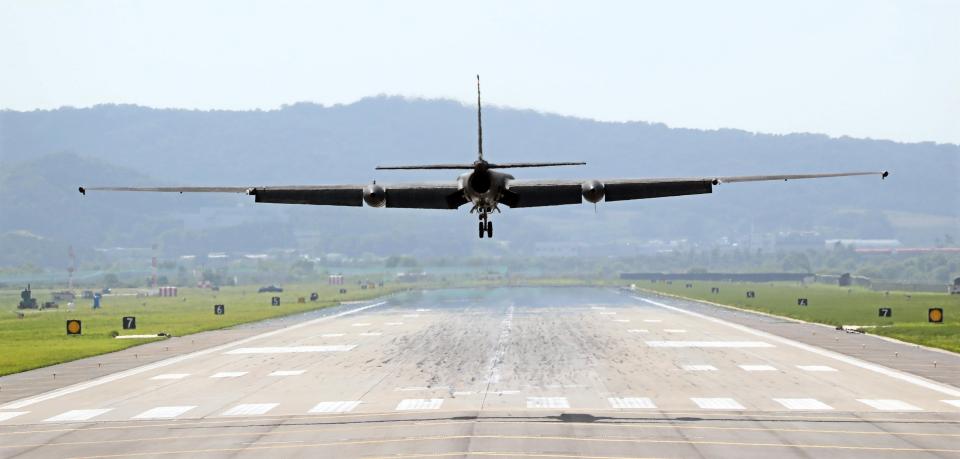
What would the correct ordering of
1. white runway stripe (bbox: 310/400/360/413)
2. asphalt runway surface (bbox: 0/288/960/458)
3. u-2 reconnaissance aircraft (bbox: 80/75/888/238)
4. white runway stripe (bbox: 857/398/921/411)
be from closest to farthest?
asphalt runway surface (bbox: 0/288/960/458), u-2 reconnaissance aircraft (bbox: 80/75/888/238), white runway stripe (bbox: 857/398/921/411), white runway stripe (bbox: 310/400/360/413)

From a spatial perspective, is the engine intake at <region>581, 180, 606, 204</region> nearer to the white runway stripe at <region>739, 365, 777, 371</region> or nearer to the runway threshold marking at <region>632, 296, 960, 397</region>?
the runway threshold marking at <region>632, 296, 960, 397</region>

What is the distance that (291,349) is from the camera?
235 ft

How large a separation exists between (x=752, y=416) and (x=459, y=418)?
10246 millimetres

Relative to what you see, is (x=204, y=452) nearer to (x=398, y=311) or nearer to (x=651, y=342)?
(x=651, y=342)

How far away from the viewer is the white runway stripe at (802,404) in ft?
132

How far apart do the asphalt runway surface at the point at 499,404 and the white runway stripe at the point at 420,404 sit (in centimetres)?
11

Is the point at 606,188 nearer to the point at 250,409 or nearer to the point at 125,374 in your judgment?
the point at 250,409

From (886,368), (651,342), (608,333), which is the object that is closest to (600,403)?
(886,368)

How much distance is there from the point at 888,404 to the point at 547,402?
12.8 m

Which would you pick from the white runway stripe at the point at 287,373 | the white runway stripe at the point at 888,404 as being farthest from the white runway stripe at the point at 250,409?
the white runway stripe at the point at 888,404

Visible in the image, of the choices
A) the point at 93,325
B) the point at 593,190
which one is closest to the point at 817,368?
the point at 593,190

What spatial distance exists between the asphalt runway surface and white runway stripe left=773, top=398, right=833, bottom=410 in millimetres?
147

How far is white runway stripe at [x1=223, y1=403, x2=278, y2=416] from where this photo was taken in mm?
40572

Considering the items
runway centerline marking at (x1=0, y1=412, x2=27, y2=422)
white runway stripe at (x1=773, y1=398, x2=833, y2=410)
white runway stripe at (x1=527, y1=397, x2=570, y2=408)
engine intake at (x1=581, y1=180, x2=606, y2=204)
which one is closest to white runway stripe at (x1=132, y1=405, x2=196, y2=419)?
runway centerline marking at (x1=0, y1=412, x2=27, y2=422)
